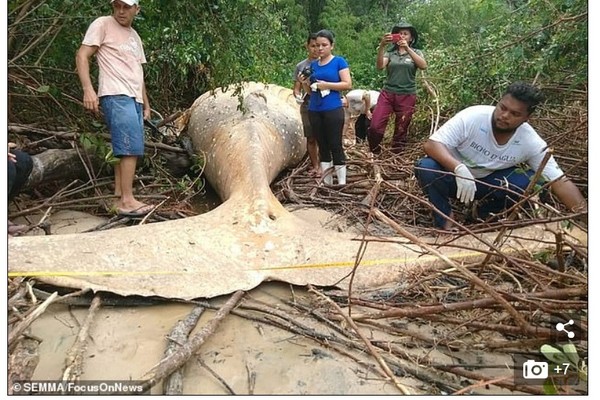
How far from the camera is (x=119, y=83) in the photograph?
3.28 m

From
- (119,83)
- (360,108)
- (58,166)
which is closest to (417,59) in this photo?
(360,108)

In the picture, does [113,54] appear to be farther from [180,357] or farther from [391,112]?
[391,112]

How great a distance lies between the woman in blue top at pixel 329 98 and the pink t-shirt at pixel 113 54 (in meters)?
1.47

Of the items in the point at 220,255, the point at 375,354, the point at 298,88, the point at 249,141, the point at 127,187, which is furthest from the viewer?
the point at 298,88

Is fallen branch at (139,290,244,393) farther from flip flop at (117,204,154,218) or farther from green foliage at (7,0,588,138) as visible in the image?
green foliage at (7,0,588,138)

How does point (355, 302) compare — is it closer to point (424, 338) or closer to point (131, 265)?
point (424, 338)

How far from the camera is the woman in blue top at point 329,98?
4.31 meters

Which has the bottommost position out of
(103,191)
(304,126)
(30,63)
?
(103,191)

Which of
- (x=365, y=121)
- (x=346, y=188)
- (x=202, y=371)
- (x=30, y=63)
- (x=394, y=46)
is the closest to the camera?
(x=202, y=371)

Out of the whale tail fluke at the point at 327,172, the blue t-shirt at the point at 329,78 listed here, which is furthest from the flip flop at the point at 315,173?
the blue t-shirt at the point at 329,78

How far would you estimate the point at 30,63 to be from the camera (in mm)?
3494

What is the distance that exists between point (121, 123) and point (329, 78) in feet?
5.60
